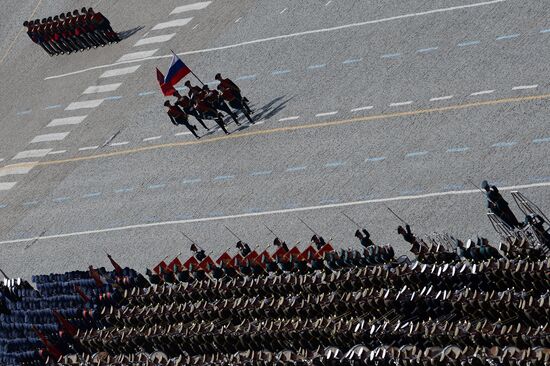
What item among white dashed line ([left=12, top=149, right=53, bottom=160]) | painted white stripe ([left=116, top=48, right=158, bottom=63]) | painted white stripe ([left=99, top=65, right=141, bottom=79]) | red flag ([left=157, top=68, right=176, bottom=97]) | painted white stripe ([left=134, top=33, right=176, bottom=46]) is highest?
red flag ([left=157, top=68, right=176, bottom=97])

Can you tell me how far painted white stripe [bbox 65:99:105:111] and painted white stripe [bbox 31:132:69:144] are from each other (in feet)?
5.27

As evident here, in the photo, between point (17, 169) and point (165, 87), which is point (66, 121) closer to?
point (17, 169)

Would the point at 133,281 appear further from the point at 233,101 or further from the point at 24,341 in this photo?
the point at 233,101

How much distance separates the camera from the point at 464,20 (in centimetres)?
4991

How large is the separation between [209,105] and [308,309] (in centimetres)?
1610

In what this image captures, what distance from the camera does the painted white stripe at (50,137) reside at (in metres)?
59.6

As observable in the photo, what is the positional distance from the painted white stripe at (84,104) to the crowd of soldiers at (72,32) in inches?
170

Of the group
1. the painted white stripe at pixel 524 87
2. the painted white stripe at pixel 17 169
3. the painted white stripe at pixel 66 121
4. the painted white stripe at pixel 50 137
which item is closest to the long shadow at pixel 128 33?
the painted white stripe at pixel 66 121

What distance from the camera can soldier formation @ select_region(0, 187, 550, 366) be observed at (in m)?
32.8

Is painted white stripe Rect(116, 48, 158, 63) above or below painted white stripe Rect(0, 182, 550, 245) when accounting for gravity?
above

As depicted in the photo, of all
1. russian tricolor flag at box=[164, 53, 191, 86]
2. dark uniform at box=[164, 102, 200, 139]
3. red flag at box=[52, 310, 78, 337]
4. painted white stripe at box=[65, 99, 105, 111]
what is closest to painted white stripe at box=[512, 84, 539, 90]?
dark uniform at box=[164, 102, 200, 139]

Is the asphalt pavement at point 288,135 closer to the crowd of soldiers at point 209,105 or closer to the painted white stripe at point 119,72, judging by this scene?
the painted white stripe at point 119,72

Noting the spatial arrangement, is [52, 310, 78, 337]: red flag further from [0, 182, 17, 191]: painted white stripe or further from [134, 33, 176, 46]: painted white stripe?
[134, 33, 176, 46]: painted white stripe

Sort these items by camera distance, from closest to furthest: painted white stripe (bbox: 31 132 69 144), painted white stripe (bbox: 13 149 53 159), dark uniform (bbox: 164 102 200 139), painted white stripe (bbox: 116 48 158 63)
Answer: dark uniform (bbox: 164 102 200 139), painted white stripe (bbox: 13 149 53 159), painted white stripe (bbox: 31 132 69 144), painted white stripe (bbox: 116 48 158 63)
